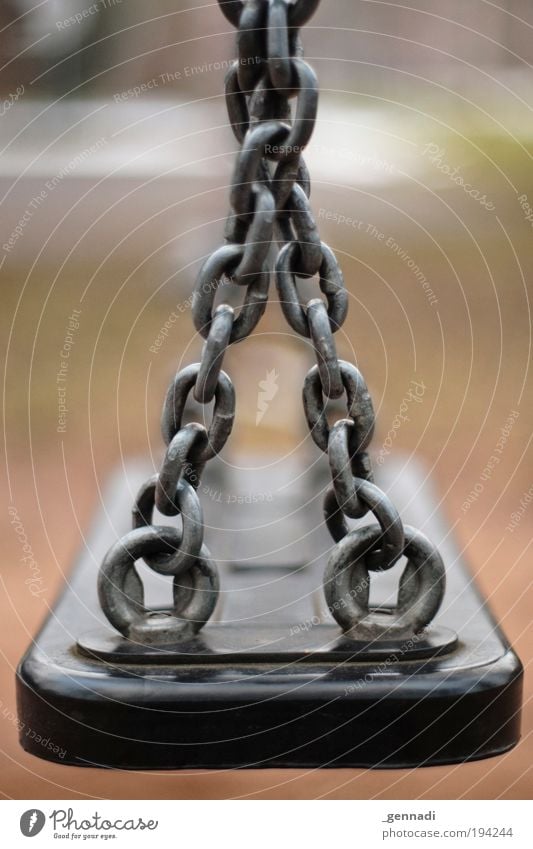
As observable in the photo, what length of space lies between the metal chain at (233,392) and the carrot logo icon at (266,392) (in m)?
0.55

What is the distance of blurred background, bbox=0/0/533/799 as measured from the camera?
3.33 ft

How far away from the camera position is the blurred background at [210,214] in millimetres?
1015

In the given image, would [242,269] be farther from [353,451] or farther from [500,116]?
[500,116]

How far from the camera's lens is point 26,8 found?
0.97 m

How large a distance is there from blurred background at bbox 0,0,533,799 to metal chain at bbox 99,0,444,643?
285mm

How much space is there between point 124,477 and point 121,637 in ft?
1.44

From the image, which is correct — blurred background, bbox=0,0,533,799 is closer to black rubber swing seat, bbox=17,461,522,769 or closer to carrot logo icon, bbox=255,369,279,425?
carrot logo icon, bbox=255,369,279,425

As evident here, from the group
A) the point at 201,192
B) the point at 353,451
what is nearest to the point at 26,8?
the point at 201,192
